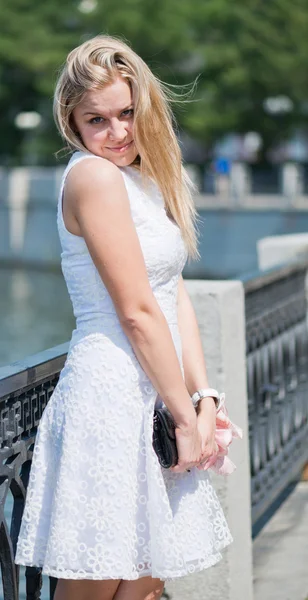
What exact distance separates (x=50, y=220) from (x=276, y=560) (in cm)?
3095

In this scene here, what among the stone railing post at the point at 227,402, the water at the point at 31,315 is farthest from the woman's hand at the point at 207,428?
the water at the point at 31,315

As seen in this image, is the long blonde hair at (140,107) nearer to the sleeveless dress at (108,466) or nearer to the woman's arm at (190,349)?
the sleeveless dress at (108,466)

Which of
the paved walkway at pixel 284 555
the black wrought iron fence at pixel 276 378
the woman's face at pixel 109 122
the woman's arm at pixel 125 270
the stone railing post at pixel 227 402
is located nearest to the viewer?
the woman's arm at pixel 125 270

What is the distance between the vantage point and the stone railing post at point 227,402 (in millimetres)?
3924

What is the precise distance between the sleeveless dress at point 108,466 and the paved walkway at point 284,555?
75.9 inches

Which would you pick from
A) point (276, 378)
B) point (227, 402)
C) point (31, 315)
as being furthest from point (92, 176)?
point (31, 315)

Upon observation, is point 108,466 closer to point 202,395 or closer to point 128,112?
point 202,395

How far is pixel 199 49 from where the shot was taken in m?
46.1

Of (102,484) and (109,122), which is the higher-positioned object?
(109,122)

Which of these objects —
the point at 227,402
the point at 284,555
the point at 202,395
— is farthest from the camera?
the point at 284,555

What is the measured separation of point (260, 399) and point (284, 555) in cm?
69

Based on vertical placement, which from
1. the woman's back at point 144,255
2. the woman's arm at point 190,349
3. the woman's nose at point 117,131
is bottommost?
the woman's arm at point 190,349

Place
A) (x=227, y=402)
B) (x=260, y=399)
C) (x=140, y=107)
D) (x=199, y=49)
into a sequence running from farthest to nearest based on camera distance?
1. (x=199, y=49)
2. (x=260, y=399)
3. (x=227, y=402)
4. (x=140, y=107)

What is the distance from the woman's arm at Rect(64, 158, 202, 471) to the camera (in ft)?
8.64
